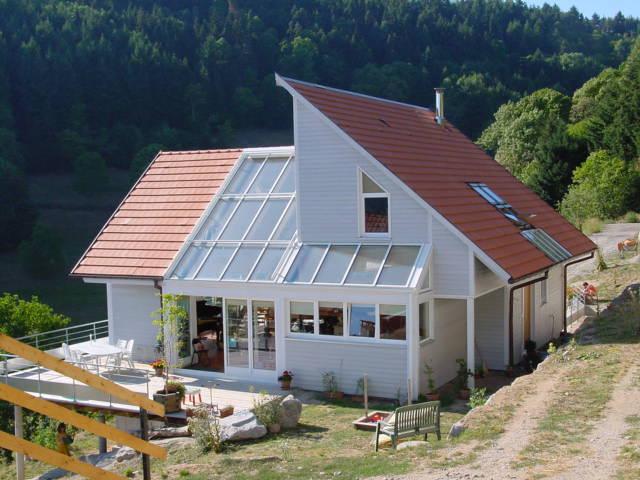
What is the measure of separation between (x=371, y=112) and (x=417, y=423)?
943 cm

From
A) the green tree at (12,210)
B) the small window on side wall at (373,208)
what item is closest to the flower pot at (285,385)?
the small window on side wall at (373,208)

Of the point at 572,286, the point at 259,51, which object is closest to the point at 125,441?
the point at 572,286

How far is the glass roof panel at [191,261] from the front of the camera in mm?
17250

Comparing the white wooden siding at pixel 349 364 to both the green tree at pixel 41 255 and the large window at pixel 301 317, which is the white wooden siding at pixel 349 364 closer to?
the large window at pixel 301 317

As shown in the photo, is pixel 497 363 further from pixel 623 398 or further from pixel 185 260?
pixel 185 260

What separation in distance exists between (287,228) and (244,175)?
264cm

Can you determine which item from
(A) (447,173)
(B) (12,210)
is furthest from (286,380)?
(B) (12,210)

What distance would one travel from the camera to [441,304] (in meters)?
16.2

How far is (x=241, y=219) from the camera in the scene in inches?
711

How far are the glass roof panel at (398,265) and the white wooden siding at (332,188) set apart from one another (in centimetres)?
28

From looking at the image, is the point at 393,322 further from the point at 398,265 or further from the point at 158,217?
the point at 158,217

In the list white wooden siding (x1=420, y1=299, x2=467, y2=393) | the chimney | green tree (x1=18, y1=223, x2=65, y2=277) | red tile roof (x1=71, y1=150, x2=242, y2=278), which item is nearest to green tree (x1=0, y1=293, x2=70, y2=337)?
red tile roof (x1=71, y1=150, x2=242, y2=278)

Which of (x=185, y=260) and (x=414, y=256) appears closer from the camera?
(x=414, y=256)

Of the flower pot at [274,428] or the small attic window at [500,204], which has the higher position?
the small attic window at [500,204]
